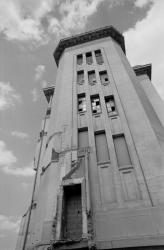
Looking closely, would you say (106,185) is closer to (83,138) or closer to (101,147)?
(101,147)

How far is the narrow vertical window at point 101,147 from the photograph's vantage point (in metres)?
12.8

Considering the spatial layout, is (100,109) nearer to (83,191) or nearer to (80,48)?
(83,191)

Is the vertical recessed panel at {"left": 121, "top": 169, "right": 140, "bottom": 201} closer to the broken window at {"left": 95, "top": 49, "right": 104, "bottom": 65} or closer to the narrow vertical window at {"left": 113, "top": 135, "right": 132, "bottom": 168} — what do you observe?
the narrow vertical window at {"left": 113, "top": 135, "right": 132, "bottom": 168}

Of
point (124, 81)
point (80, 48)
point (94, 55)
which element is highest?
point (80, 48)

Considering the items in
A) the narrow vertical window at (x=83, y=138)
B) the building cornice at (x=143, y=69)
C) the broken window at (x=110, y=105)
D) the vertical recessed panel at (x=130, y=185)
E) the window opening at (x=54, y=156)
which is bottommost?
the vertical recessed panel at (x=130, y=185)

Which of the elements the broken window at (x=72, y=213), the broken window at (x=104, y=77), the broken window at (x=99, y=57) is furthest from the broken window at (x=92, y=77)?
the broken window at (x=72, y=213)

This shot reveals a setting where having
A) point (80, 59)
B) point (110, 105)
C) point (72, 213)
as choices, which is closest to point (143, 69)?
point (80, 59)

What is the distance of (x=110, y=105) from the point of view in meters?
16.6

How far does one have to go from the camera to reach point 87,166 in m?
11.8

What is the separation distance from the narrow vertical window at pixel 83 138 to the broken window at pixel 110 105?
275cm

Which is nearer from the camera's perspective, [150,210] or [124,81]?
[150,210]

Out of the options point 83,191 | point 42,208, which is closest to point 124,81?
point 83,191

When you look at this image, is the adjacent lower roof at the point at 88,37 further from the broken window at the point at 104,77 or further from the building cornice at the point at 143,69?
the broken window at the point at 104,77

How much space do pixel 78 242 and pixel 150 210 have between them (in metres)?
3.86
